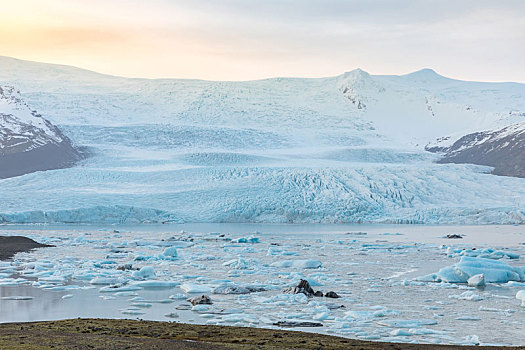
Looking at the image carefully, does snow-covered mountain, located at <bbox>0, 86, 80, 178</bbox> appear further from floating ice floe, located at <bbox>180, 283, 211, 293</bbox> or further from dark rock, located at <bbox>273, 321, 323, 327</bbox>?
dark rock, located at <bbox>273, 321, 323, 327</bbox>

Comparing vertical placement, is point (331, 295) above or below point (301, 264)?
above

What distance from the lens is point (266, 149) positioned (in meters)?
53.4

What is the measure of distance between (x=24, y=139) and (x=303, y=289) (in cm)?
4825

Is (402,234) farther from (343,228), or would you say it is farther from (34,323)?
(34,323)

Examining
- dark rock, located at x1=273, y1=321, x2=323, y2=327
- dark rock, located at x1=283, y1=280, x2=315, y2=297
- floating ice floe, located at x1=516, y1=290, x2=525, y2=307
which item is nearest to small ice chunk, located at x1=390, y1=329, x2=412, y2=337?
dark rock, located at x1=273, y1=321, x2=323, y2=327

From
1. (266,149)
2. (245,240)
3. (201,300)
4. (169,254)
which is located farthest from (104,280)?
(266,149)

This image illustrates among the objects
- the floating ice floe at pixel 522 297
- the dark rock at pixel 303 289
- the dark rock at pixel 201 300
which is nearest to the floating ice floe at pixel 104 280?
the dark rock at pixel 201 300

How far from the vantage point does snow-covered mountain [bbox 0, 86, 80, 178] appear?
173 ft

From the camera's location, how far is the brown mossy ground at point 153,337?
617 cm

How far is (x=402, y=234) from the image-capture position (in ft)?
83.6

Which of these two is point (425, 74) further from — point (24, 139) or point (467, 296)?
point (467, 296)

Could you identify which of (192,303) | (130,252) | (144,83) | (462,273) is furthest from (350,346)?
(144,83)

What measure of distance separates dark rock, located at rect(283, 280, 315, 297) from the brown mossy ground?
298 cm

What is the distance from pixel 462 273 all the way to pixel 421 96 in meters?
65.3
